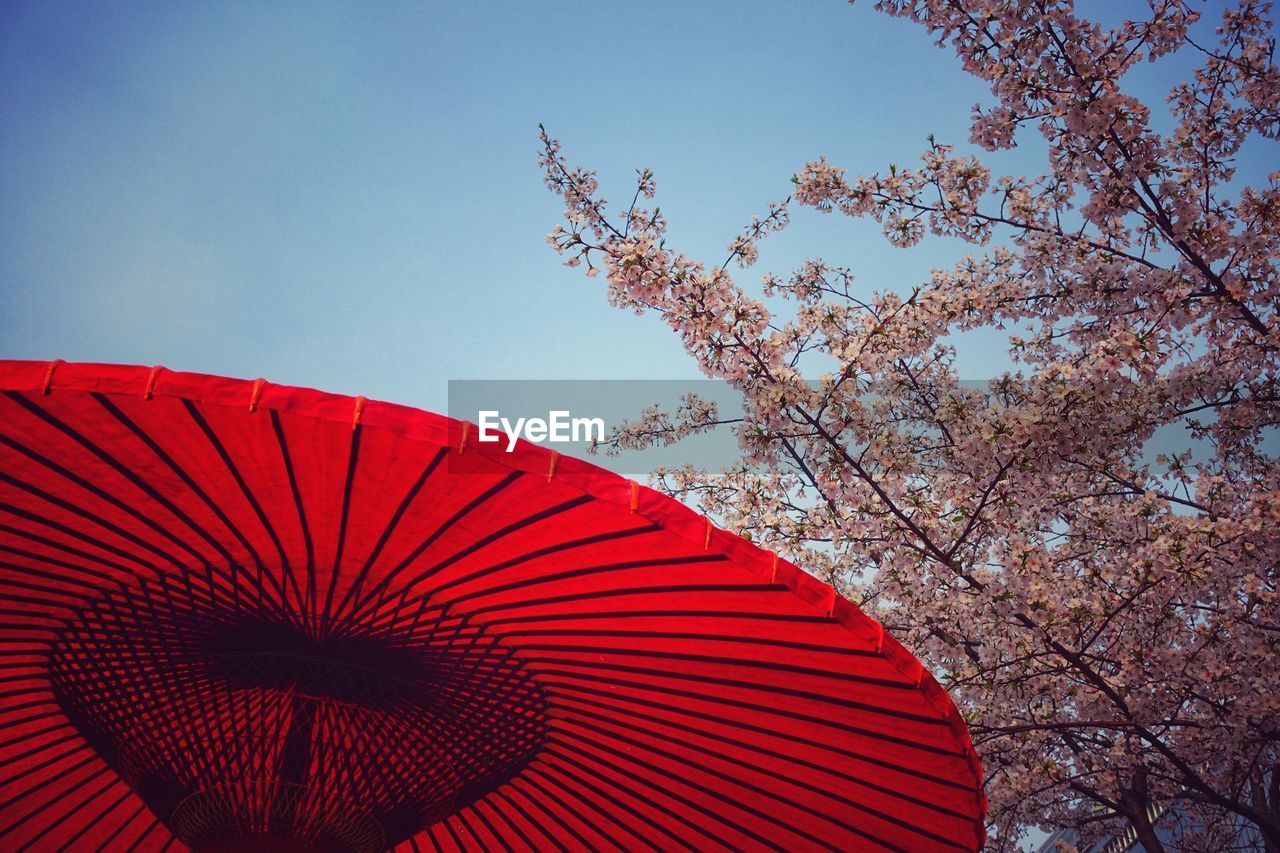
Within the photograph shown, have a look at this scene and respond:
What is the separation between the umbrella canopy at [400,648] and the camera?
4.36 feet

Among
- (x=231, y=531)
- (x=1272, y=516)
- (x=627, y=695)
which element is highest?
(x=1272, y=516)

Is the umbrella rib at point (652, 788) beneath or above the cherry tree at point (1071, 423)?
beneath

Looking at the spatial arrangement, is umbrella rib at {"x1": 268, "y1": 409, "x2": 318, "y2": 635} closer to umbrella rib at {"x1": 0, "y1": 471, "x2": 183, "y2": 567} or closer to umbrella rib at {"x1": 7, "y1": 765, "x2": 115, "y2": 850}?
umbrella rib at {"x1": 0, "y1": 471, "x2": 183, "y2": 567}

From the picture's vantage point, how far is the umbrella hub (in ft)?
5.49

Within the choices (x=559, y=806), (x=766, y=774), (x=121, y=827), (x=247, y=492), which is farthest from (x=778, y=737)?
(x=121, y=827)

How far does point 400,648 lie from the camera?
1.70 m

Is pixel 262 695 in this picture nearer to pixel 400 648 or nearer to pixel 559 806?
pixel 400 648

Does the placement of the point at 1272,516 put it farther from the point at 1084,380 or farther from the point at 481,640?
the point at 481,640

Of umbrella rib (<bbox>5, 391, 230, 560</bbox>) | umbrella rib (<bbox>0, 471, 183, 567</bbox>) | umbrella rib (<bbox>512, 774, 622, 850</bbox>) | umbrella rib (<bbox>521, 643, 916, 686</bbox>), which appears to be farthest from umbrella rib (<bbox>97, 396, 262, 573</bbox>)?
umbrella rib (<bbox>512, 774, 622, 850</bbox>)

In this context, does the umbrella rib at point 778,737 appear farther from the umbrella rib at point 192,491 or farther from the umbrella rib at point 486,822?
the umbrella rib at point 192,491

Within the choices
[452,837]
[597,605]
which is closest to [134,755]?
[452,837]

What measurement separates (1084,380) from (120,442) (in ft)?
13.3

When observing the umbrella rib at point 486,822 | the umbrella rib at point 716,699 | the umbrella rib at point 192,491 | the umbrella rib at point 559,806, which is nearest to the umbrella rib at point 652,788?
the umbrella rib at point 559,806

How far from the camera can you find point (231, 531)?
1589 millimetres
